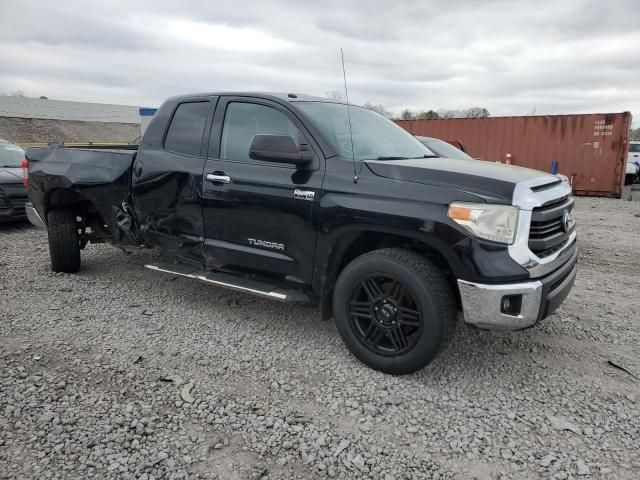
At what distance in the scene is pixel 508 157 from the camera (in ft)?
50.3

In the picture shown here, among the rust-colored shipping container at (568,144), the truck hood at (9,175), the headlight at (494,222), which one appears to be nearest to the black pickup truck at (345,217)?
the headlight at (494,222)

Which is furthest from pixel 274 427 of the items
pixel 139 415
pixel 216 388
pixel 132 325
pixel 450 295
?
pixel 132 325

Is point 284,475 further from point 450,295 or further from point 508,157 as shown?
point 508,157

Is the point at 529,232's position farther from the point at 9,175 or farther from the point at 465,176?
the point at 9,175

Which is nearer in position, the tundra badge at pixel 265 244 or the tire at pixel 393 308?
the tire at pixel 393 308

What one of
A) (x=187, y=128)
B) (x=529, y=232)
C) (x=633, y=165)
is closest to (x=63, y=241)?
(x=187, y=128)

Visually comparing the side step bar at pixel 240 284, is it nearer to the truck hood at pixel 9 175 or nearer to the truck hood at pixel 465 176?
the truck hood at pixel 465 176

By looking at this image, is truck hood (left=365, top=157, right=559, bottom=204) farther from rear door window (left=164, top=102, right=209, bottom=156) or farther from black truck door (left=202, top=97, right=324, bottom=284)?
rear door window (left=164, top=102, right=209, bottom=156)

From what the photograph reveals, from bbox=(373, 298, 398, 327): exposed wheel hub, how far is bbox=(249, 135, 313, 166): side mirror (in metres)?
1.09

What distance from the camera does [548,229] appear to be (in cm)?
292

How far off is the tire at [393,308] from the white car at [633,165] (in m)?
18.5

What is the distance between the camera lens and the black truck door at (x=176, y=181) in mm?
3881

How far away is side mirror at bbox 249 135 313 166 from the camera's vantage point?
3.13 meters

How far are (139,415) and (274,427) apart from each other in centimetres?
77
